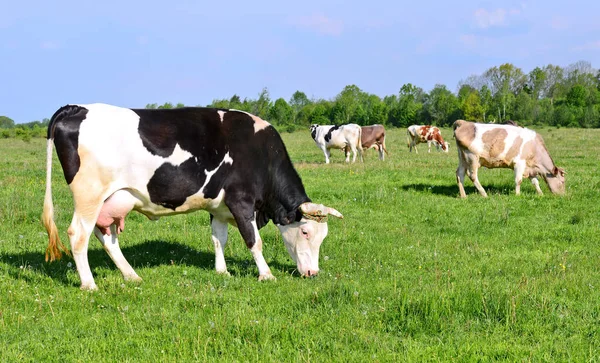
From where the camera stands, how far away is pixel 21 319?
5316mm

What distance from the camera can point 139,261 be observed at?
7.86 meters

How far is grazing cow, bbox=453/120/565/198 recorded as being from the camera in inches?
546

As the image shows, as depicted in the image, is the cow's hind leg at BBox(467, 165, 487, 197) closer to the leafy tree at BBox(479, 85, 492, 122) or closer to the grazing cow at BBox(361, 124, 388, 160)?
the grazing cow at BBox(361, 124, 388, 160)

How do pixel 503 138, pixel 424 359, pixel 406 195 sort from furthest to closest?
pixel 503 138
pixel 406 195
pixel 424 359

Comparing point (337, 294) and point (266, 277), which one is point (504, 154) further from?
point (337, 294)

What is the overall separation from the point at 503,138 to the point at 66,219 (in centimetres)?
1014

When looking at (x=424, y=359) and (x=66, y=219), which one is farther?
(x=66, y=219)

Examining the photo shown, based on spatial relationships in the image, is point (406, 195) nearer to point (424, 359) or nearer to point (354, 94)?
point (424, 359)

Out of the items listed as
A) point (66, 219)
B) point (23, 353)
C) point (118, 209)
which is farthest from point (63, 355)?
Answer: point (66, 219)

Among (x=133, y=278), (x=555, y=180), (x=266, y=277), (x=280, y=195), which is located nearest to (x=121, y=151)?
(x=133, y=278)

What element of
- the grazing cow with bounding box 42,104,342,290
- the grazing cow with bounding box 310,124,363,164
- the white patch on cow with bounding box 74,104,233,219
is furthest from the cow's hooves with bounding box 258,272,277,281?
the grazing cow with bounding box 310,124,363,164

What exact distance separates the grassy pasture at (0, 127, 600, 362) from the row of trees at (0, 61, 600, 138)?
192 feet

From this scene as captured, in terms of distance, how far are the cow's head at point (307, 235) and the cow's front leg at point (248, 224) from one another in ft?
1.53

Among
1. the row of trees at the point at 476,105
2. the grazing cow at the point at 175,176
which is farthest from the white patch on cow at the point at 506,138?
the row of trees at the point at 476,105
